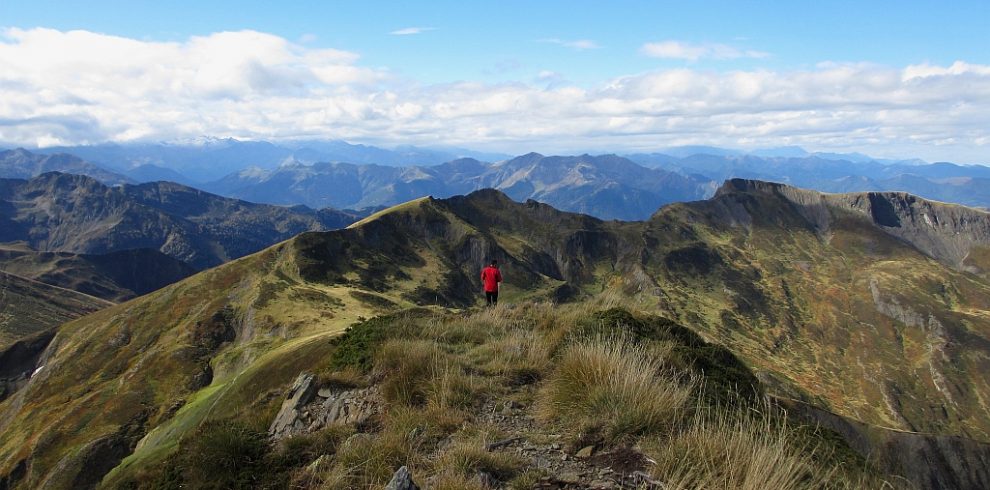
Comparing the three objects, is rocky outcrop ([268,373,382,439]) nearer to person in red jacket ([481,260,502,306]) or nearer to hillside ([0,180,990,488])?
hillside ([0,180,990,488])

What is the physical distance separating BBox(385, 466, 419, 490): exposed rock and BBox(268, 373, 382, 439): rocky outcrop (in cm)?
325

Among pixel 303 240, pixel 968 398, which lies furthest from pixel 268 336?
pixel 968 398

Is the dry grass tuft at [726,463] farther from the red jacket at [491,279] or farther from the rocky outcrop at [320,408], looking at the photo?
the red jacket at [491,279]

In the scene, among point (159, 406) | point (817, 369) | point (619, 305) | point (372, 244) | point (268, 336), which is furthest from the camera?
point (817, 369)

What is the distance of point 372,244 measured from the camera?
171 m

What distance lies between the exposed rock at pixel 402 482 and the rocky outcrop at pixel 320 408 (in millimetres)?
3255

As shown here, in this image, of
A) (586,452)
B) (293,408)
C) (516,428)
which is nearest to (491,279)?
(293,408)

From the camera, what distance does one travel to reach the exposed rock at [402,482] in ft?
20.8

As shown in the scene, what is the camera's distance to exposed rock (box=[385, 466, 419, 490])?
249 inches

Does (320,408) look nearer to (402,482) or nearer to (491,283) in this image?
(402,482)

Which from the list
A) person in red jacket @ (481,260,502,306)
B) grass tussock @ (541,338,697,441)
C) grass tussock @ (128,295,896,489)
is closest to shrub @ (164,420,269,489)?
grass tussock @ (128,295,896,489)

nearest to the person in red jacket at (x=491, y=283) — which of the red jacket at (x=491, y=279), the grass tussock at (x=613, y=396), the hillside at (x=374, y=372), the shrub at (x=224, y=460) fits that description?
the red jacket at (x=491, y=279)

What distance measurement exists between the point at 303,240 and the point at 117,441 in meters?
79.7

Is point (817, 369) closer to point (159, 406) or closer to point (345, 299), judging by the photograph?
point (345, 299)
